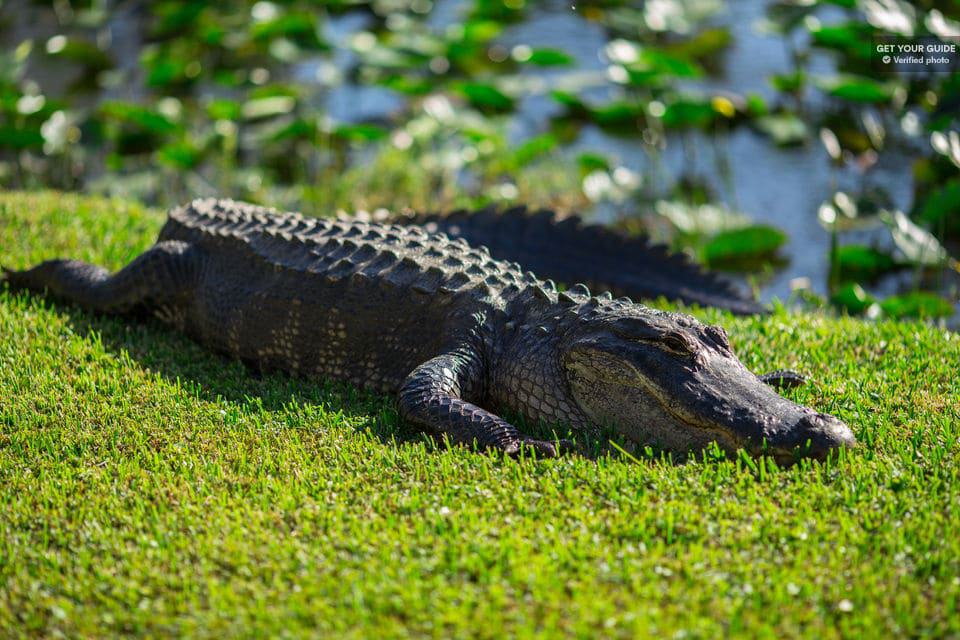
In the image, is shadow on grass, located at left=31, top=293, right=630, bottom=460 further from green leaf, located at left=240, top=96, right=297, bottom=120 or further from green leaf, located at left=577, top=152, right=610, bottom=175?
green leaf, located at left=577, top=152, right=610, bottom=175

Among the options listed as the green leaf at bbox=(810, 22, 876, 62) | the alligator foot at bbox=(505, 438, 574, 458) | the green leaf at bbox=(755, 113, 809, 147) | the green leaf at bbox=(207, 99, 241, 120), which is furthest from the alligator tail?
the green leaf at bbox=(755, 113, 809, 147)

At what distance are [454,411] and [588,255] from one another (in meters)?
2.57

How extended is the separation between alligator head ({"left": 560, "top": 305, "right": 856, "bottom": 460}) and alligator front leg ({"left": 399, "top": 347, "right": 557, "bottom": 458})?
36cm

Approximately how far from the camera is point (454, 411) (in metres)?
3.88

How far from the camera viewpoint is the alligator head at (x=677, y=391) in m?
3.56

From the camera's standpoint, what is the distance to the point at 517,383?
4211 millimetres

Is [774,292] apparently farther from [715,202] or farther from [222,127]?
[222,127]

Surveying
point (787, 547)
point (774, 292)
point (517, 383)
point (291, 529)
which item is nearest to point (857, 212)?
point (774, 292)

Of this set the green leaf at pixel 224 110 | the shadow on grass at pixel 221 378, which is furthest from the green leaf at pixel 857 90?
the shadow on grass at pixel 221 378

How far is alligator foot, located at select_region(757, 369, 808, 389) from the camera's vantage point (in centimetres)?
438

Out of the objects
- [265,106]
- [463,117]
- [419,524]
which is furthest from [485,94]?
[419,524]

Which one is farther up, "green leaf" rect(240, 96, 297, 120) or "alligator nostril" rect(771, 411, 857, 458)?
"alligator nostril" rect(771, 411, 857, 458)

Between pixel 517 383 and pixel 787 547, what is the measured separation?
57.3 inches

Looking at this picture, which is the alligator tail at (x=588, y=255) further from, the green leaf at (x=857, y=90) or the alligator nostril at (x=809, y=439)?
the green leaf at (x=857, y=90)
